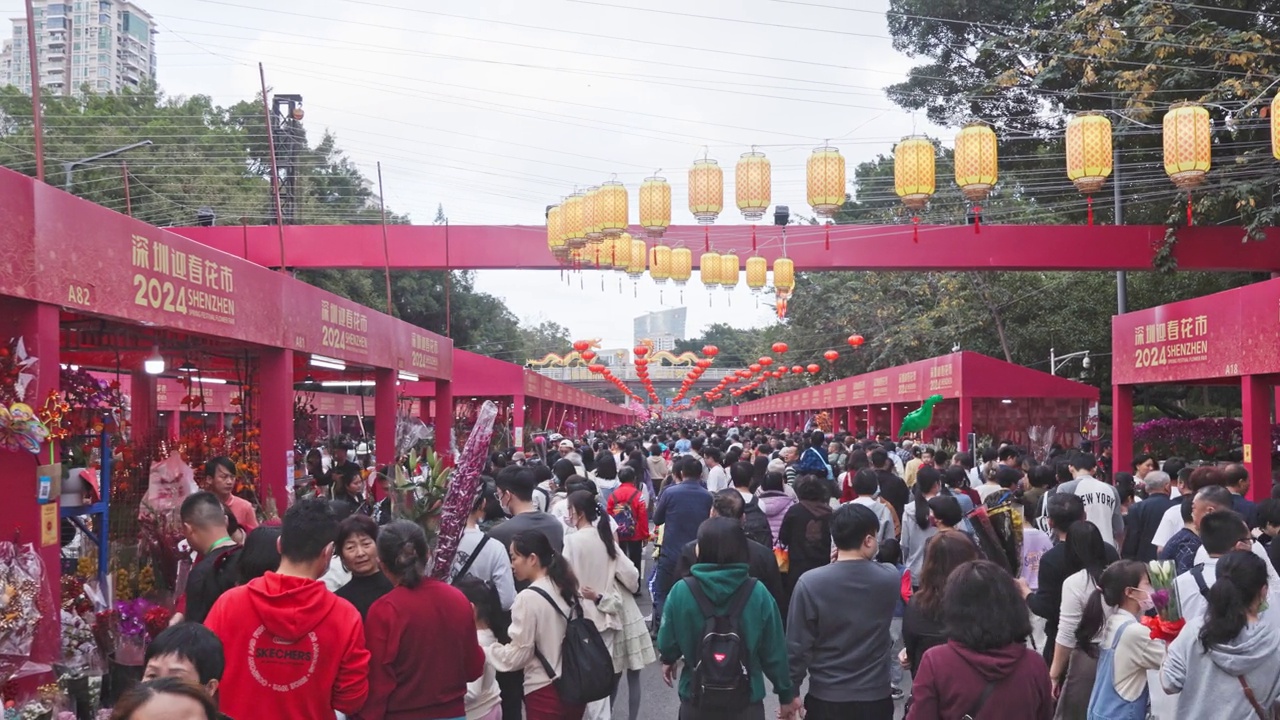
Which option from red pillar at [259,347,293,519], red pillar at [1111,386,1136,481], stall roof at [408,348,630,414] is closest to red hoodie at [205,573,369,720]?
red pillar at [259,347,293,519]

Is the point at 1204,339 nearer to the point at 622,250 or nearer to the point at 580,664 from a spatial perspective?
the point at 622,250

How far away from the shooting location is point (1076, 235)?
16.1 m

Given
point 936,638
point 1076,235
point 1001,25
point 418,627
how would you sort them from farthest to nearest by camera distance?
point 1001,25 < point 1076,235 < point 936,638 < point 418,627

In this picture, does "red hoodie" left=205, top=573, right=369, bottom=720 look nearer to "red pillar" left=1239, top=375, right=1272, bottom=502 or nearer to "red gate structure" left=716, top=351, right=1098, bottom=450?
"red pillar" left=1239, top=375, right=1272, bottom=502

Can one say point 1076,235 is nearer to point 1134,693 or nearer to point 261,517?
point 261,517

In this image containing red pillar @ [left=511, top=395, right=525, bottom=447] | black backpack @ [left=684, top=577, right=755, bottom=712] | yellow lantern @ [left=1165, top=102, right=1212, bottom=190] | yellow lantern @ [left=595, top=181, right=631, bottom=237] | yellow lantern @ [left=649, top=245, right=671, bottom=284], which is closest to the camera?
black backpack @ [left=684, top=577, right=755, bottom=712]

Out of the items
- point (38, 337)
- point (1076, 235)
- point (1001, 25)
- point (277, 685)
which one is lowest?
point (277, 685)

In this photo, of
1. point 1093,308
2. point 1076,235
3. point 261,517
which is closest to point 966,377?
point 1076,235

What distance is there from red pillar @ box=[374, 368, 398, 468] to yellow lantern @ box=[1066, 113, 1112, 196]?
8.35 meters

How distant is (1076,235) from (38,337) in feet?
45.4

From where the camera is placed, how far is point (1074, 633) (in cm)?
463

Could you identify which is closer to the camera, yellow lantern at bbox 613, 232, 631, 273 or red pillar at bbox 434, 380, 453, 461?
yellow lantern at bbox 613, 232, 631, 273

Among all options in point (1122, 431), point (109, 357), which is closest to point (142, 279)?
point (109, 357)

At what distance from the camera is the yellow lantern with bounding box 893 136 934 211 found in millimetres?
10367
